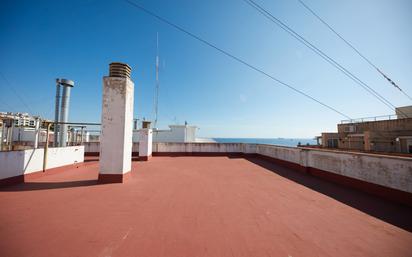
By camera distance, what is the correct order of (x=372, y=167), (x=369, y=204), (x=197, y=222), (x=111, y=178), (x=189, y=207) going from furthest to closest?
(x=111, y=178)
(x=372, y=167)
(x=369, y=204)
(x=189, y=207)
(x=197, y=222)

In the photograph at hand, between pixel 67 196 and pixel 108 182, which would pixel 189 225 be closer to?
pixel 67 196

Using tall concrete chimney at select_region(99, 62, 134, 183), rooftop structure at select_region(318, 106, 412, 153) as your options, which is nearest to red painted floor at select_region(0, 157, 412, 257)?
tall concrete chimney at select_region(99, 62, 134, 183)

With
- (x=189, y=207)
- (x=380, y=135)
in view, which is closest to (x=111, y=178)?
(x=189, y=207)

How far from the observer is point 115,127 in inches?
270

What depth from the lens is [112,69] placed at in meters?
7.11

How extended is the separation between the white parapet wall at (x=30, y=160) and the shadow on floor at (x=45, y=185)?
50 centimetres

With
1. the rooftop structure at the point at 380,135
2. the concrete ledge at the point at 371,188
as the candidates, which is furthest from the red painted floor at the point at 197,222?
the rooftop structure at the point at 380,135

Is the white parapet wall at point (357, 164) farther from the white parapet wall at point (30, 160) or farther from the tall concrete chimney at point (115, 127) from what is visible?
the white parapet wall at point (30, 160)

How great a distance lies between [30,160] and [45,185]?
1.49 m

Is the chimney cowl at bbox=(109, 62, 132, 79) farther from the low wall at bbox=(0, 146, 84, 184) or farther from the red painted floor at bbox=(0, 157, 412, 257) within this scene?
the red painted floor at bbox=(0, 157, 412, 257)

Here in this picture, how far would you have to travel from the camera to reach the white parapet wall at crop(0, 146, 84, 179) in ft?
18.9

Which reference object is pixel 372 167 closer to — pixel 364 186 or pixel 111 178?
pixel 364 186

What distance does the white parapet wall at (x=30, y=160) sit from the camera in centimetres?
577

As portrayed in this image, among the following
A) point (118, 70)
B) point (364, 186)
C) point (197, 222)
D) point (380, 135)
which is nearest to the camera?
point (197, 222)
